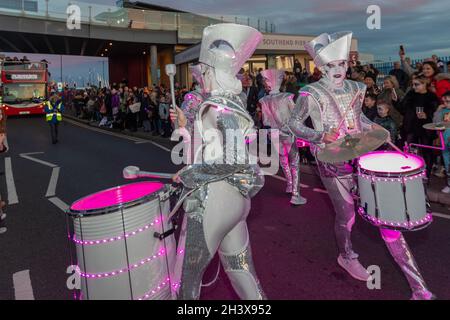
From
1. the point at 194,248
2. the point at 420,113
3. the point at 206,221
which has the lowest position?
the point at 194,248

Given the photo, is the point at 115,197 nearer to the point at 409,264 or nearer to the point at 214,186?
the point at 214,186

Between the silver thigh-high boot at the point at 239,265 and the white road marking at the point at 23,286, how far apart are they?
2.02m

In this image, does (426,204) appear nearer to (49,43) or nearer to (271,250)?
(271,250)

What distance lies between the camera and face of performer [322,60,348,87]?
120 inches

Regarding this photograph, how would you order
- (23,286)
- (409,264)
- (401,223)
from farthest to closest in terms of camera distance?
(23,286)
(409,264)
(401,223)

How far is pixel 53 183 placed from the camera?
761 centimetres

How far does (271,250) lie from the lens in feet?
13.4

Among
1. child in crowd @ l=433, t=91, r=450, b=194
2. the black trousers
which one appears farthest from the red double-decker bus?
child in crowd @ l=433, t=91, r=450, b=194

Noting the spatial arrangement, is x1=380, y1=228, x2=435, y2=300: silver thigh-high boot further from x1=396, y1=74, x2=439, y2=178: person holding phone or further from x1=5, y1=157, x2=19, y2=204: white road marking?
x1=5, y1=157, x2=19, y2=204: white road marking

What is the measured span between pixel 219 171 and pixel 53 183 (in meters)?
6.49

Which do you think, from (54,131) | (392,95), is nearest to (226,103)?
(392,95)
